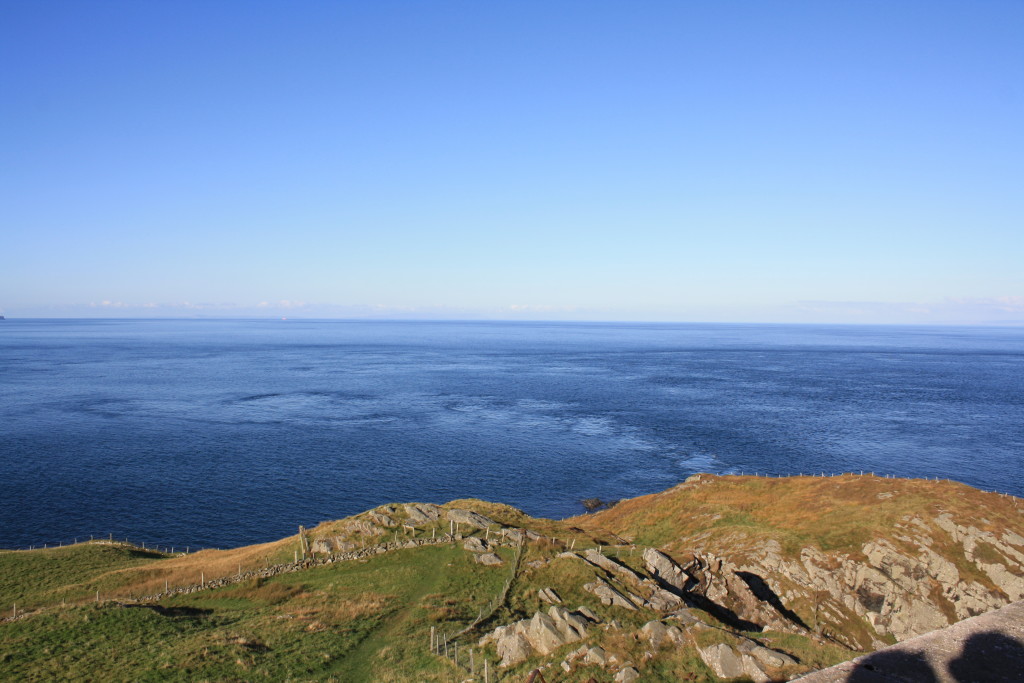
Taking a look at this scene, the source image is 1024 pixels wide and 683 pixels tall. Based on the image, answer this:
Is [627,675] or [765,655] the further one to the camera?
[765,655]

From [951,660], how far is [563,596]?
2453 cm

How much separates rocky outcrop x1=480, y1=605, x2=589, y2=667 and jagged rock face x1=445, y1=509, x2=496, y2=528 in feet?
67.9

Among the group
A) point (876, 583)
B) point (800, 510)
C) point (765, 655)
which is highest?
point (765, 655)

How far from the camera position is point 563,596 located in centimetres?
4009

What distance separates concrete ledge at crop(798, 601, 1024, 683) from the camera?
18.8m

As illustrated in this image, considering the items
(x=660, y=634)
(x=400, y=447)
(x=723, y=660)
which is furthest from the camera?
(x=400, y=447)

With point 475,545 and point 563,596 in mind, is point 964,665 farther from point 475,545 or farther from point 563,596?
point 475,545

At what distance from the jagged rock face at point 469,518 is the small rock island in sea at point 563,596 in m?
0.25

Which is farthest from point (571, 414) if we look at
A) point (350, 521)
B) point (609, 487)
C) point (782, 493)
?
point (350, 521)

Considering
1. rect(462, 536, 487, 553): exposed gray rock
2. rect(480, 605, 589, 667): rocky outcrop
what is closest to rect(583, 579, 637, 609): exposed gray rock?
rect(480, 605, 589, 667): rocky outcrop

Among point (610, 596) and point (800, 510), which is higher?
point (800, 510)

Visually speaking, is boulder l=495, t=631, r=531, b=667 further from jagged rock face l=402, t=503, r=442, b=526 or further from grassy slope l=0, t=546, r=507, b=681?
jagged rock face l=402, t=503, r=442, b=526

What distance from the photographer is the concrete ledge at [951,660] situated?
1880cm

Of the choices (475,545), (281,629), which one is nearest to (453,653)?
(281,629)
